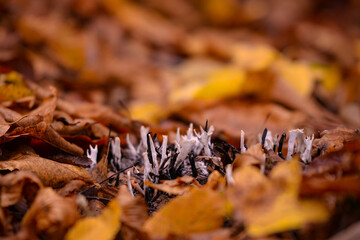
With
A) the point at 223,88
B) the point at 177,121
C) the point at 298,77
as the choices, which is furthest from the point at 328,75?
the point at 177,121

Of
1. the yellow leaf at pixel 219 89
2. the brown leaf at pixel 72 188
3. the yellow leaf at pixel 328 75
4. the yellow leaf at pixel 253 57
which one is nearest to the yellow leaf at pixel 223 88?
the yellow leaf at pixel 219 89

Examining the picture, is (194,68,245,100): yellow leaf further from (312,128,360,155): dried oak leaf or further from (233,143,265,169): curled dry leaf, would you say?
(233,143,265,169): curled dry leaf

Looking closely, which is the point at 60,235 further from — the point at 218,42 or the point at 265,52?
the point at 218,42

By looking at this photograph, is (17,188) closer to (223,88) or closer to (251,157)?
(251,157)

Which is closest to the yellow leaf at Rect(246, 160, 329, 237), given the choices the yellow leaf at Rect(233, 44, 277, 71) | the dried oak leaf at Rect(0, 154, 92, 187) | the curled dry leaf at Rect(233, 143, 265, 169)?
the curled dry leaf at Rect(233, 143, 265, 169)

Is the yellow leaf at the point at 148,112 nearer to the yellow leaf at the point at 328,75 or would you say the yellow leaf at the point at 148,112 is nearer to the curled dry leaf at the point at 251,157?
the curled dry leaf at the point at 251,157
